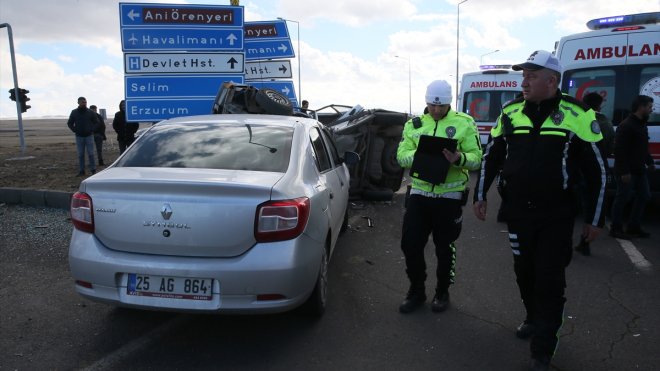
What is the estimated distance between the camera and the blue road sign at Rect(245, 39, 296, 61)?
13.9 m

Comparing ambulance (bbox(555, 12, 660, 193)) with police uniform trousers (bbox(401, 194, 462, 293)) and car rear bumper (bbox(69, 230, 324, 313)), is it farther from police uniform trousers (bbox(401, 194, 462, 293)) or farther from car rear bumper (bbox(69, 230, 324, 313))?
car rear bumper (bbox(69, 230, 324, 313))

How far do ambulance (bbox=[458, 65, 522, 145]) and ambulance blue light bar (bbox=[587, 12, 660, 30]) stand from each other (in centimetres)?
615

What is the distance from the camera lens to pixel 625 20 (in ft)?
24.2

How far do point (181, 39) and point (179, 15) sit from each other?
0.51m

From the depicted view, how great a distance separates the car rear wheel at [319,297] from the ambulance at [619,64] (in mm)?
5390

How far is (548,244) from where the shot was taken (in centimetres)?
303

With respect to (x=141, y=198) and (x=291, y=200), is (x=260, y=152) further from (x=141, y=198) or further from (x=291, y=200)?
(x=141, y=198)

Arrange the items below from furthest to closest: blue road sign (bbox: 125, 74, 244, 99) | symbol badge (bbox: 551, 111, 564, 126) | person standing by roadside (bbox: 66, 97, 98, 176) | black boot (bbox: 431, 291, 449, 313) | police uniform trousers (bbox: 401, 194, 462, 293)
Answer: person standing by roadside (bbox: 66, 97, 98, 176)
blue road sign (bbox: 125, 74, 244, 99)
black boot (bbox: 431, 291, 449, 313)
police uniform trousers (bbox: 401, 194, 462, 293)
symbol badge (bbox: 551, 111, 564, 126)

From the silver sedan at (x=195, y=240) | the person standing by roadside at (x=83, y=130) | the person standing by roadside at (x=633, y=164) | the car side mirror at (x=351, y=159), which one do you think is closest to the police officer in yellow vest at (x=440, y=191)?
the silver sedan at (x=195, y=240)

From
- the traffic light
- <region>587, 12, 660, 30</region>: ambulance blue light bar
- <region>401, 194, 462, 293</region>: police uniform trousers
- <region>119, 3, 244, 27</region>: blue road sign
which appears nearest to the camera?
<region>401, 194, 462, 293</region>: police uniform trousers

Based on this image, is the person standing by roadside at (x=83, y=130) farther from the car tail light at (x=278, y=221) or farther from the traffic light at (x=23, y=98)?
the car tail light at (x=278, y=221)

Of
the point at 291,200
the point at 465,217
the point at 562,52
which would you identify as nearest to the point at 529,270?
the point at 291,200

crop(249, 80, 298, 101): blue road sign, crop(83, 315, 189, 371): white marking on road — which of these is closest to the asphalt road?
crop(83, 315, 189, 371): white marking on road

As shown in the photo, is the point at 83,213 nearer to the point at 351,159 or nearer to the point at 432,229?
the point at 432,229
